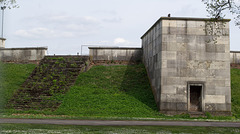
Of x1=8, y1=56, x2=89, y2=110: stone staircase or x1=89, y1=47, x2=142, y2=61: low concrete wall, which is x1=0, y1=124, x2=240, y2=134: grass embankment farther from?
x1=89, y1=47, x2=142, y2=61: low concrete wall

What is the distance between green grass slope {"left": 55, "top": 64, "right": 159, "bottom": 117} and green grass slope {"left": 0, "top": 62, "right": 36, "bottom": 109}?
6.30 metres

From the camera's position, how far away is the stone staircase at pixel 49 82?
95.2 feet

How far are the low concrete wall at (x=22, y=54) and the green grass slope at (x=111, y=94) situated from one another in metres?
9.15

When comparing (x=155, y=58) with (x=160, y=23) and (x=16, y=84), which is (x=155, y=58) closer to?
(x=160, y=23)

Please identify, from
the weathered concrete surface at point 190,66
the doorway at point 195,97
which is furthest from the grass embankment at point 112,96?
the doorway at point 195,97

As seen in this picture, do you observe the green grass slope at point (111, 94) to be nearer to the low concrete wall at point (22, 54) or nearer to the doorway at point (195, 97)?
the doorway at point (195, 97)

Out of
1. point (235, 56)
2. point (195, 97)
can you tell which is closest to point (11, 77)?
point (195, 97)

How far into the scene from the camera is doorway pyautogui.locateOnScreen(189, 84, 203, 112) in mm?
29125

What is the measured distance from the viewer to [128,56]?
137 feet

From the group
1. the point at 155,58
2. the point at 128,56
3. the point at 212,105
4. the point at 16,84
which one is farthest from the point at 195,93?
the point at 16,84

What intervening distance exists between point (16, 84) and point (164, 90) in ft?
54.8

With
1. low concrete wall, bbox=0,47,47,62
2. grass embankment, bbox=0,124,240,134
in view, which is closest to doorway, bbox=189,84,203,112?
grass embankment, bbox=0,124,240,134

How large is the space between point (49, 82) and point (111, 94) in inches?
304

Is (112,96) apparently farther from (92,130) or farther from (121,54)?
(92,130)
